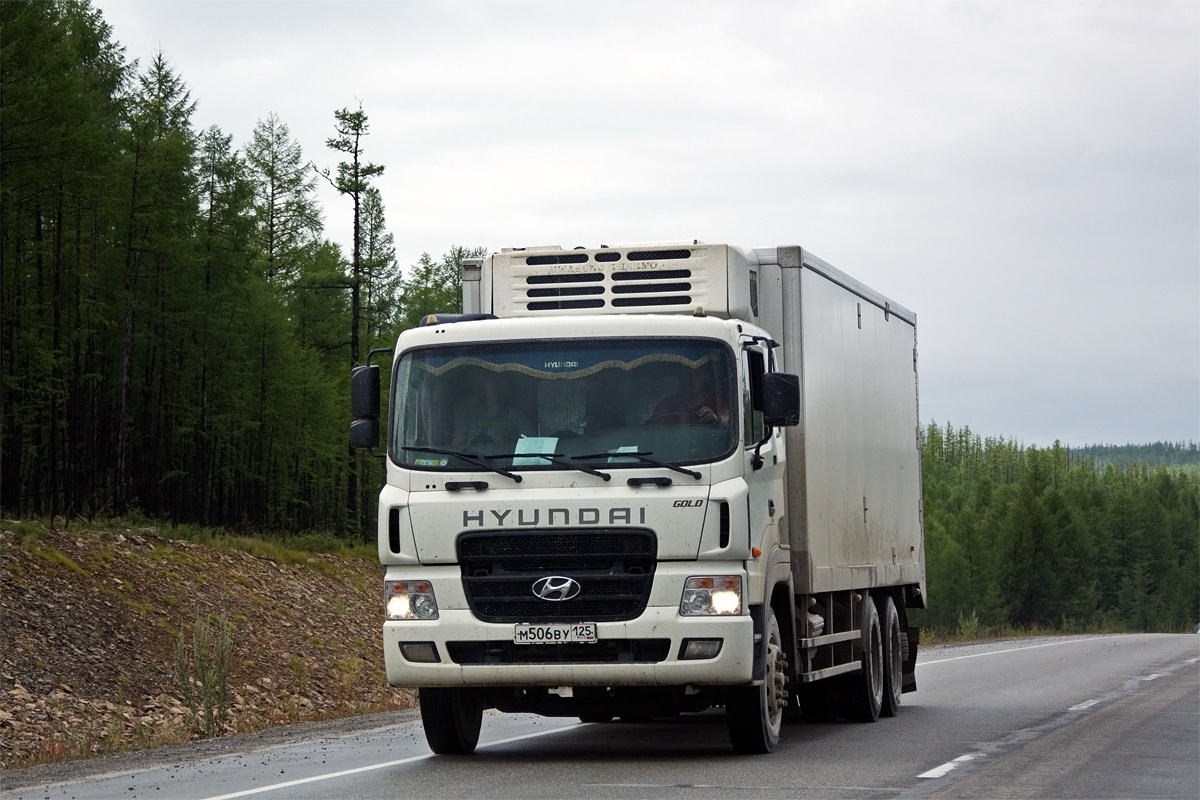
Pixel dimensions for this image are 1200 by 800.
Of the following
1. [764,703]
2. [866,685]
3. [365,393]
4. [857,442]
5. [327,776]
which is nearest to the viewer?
[327,776]

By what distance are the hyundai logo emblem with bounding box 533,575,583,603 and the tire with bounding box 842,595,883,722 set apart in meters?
5.35

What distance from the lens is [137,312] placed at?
4059cm

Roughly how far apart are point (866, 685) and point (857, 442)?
2370 millimetres

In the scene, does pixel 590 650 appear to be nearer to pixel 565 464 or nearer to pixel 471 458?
pixel 565 464

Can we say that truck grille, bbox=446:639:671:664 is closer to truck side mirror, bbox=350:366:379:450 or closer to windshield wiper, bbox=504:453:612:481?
windshield wiper, bbox=504:453:612:481

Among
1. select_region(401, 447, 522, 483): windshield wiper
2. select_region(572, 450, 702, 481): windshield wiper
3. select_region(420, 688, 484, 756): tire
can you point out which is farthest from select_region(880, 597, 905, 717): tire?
select_region(401, 447, 522, 483): windshield wiper

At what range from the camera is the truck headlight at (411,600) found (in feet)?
37.4

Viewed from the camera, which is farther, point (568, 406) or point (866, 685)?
point (866, 685)

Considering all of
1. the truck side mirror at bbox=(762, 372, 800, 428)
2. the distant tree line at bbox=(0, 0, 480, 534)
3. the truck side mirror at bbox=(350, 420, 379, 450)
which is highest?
the distant tree line at bbox=(0, 0, 480, 534)

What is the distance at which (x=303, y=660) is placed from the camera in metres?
29.4

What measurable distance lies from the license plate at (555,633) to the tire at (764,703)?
134cm

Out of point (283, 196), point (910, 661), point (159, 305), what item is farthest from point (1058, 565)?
point (910, 661)

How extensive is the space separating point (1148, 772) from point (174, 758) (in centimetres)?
742

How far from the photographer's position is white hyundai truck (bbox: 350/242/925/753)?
36.5 feet
